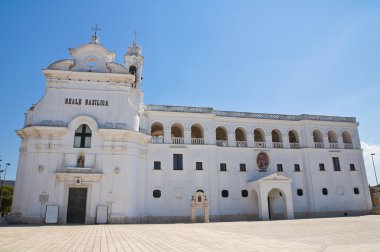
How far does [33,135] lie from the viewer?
2859cm

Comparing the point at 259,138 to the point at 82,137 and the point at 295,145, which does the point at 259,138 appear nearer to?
the point at 295,145

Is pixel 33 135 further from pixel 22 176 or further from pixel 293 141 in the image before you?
pixel 293 141

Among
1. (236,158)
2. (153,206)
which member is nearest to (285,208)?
(236,158)

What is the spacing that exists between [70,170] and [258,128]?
23.4 metres

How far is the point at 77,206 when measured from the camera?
27.8 meters

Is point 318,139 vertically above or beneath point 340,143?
above

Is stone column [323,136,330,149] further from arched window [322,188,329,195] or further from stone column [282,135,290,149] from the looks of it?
arched window [322,188,329,195]

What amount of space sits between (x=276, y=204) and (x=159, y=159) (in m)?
15.5

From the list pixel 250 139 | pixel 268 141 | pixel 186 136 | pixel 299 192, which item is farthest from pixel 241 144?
pixel 299 192

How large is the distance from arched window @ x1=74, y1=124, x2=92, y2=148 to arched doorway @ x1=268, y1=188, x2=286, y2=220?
22.3 metres

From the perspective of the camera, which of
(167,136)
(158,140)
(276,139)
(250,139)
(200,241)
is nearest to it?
(200,241)

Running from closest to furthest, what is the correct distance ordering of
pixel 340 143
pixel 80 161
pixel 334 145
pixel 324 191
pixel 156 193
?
pixel 80 161 < pixel 156 193 < pixel 324 191 < pixel 334 145 < pixel 340 143

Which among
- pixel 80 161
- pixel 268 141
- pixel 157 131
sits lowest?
pixel 80 161

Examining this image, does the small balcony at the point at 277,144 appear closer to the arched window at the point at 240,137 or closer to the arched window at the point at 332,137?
the arched window at the point at 240,137
